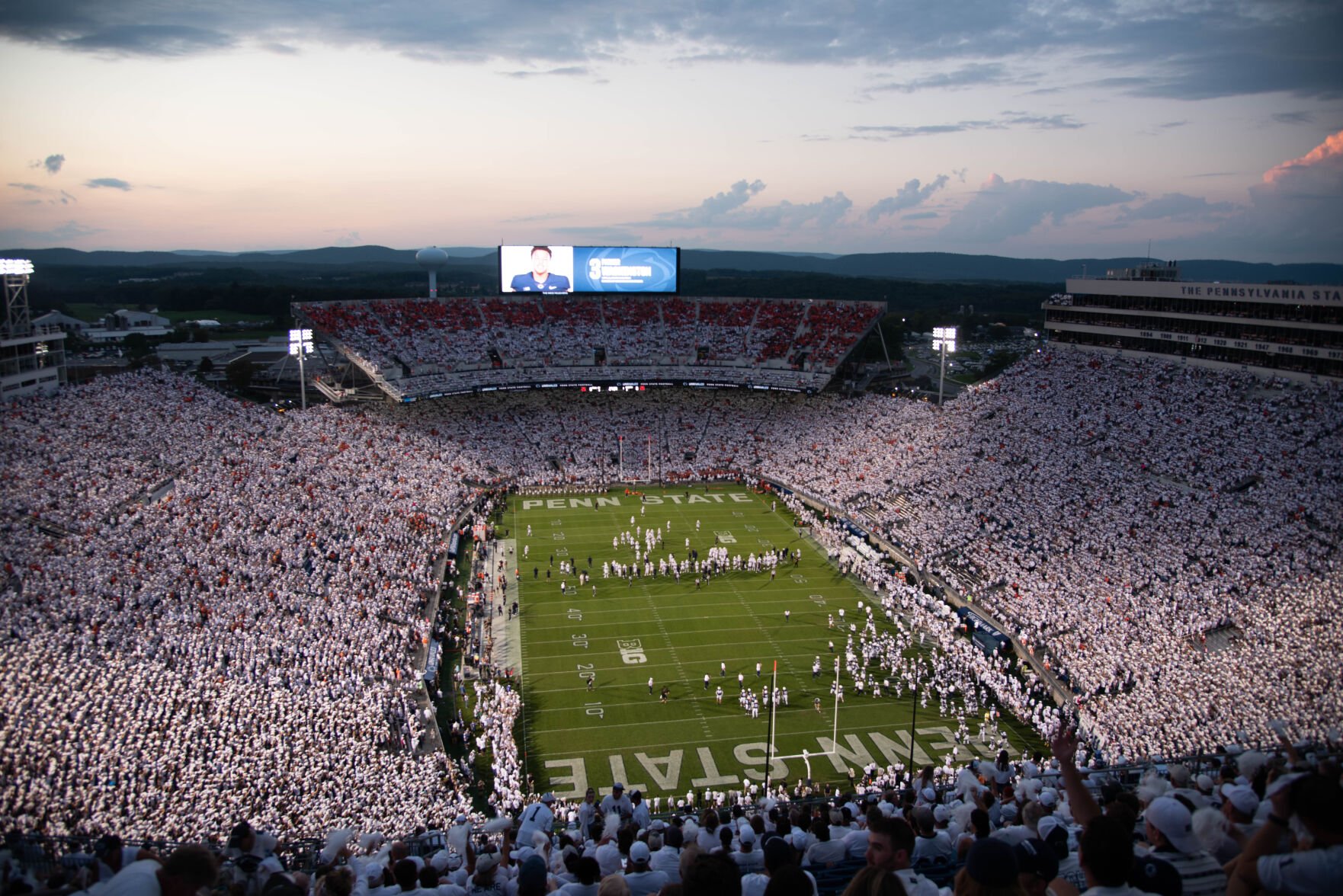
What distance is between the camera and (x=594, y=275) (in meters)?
48.3

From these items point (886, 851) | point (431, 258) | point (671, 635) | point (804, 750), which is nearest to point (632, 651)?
point (671, 635)

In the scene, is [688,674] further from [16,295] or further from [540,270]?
[540,270]

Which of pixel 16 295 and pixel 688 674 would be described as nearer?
pixel 688 674

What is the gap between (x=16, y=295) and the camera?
3077 centimetres

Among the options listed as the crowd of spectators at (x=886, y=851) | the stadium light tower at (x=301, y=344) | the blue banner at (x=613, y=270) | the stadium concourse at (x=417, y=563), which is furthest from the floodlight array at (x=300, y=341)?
the crowd of spectators at (x=886, y=851)

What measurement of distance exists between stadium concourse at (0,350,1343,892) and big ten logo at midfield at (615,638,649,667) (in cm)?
337

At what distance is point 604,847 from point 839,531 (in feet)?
79.0

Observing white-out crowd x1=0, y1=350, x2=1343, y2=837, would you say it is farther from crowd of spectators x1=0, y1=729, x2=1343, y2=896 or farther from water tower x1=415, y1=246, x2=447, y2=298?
water tower x1=415, y1=246, x2=447, y2=298

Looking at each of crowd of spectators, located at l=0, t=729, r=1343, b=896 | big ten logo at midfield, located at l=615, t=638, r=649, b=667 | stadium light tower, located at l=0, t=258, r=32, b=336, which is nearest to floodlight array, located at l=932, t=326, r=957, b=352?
big ten logo at midfield, located at l=615, t=638, r=649, b=667

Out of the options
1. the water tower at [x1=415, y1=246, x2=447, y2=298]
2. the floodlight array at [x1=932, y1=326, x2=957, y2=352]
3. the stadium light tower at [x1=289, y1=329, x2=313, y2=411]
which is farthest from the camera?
the water tower at [x1=415, y1=246, x2=447, y2=298]

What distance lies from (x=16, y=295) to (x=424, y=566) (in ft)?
61.0

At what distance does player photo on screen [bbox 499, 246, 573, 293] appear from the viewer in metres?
47.8

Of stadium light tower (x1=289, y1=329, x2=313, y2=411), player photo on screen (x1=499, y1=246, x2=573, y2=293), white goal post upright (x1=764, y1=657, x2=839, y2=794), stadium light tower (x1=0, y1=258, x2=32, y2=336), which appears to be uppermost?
player photo on screen (x1=499, y1=246, x2=573, y2=293)

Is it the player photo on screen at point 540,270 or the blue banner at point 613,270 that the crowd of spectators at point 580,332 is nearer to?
the player photo on screen at point 540,270
